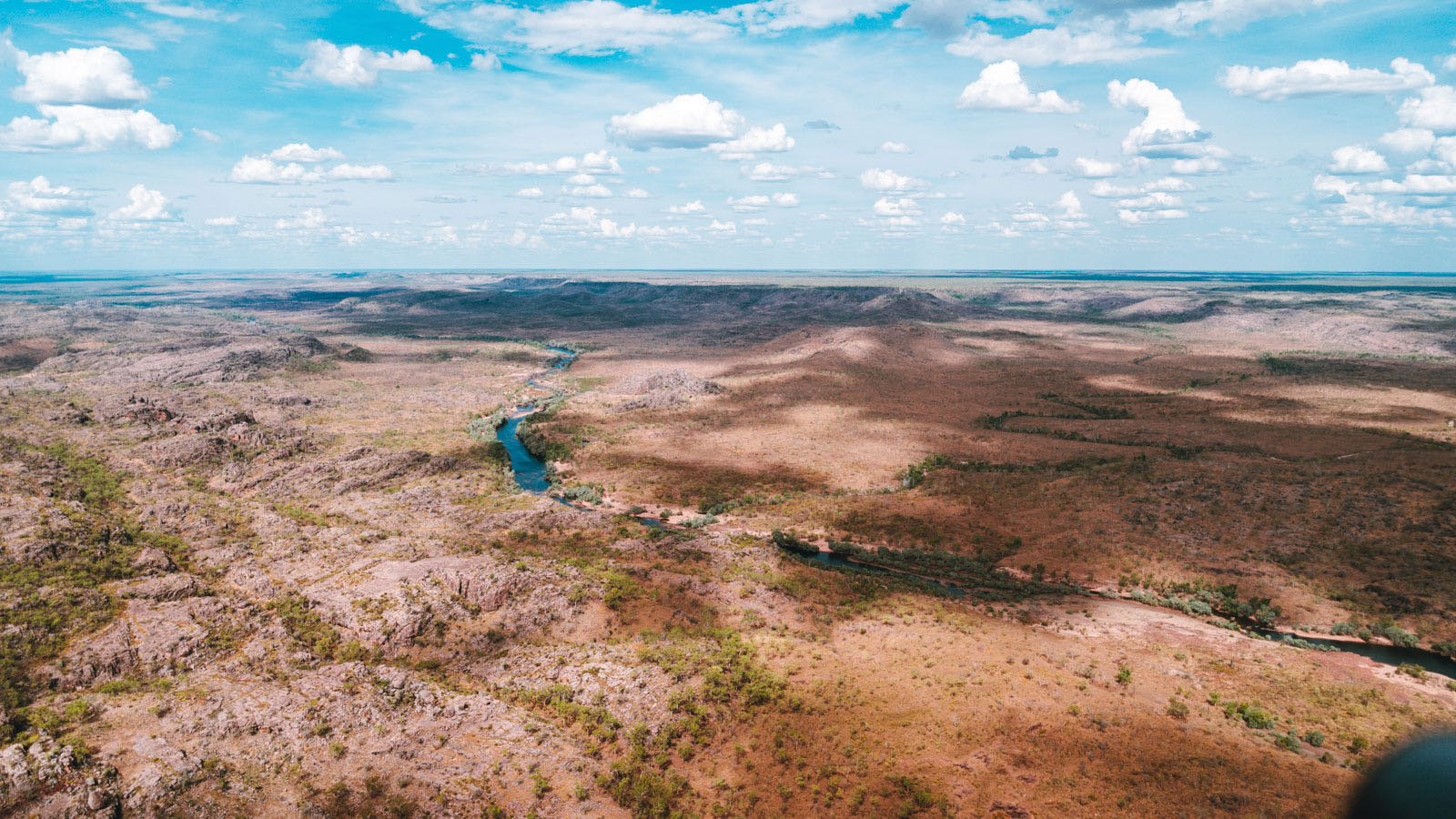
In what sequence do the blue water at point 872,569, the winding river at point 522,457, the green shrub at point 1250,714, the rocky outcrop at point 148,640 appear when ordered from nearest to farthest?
the green shrub at point 1250,714, the rocky outcrop at point 148,640, the blue water at point 872,569, the winding river at point 522,457

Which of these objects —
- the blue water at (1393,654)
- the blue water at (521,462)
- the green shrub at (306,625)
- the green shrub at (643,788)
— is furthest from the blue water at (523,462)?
the blue water at (1393,654)

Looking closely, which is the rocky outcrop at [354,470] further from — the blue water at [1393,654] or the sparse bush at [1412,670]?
the sparse bush at [1412,670]

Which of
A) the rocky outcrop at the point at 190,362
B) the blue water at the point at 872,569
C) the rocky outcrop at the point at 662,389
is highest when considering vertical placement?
the rocky outcrop at the point at 190,362

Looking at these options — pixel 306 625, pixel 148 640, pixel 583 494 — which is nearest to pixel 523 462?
pixel 583 494

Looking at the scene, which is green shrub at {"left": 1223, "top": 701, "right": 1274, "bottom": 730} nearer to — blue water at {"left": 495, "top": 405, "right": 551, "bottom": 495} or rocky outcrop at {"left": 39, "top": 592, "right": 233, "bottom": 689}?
rocky outcrop at {"left": 39, "top": 592, "right": 233, "bottom": 689}

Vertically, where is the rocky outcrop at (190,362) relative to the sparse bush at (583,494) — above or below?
above

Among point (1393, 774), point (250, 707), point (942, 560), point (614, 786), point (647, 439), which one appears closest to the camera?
point (1393, 774)

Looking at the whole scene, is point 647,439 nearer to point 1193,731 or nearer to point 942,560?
point 942,560

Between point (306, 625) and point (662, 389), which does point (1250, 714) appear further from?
point (662, 389)

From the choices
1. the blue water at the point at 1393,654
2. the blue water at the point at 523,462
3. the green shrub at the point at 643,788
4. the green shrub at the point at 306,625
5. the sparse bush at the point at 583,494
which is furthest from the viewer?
the blue water at the point at 523,462

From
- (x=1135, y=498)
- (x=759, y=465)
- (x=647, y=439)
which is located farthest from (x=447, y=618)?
(x=1135, y=498)

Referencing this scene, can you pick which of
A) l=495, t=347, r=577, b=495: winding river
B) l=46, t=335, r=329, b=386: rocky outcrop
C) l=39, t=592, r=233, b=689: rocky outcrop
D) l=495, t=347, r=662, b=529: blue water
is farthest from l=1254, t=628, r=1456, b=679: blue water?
l=46, t=335, r=329, b=386: rocky outcrop
